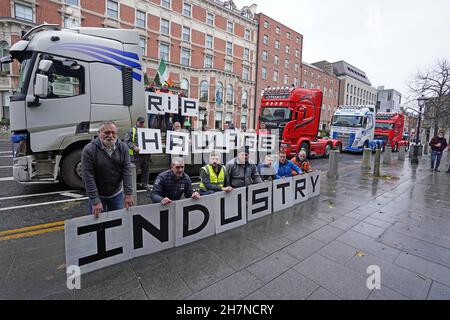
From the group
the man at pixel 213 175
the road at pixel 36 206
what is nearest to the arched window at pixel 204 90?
the road at pixel 36 206

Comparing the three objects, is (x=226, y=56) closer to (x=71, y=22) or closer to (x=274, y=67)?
(x=274, y=67)

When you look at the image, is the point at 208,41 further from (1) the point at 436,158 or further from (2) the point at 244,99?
(1) the point at 436,158

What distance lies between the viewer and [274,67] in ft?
133

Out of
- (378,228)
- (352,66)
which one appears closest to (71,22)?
(378,228)

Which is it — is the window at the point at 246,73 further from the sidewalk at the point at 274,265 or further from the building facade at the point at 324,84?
the sidewalk at the point at 274,265

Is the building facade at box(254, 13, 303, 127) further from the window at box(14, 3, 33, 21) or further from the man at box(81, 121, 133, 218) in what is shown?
the man at box(81, 121, 133, 218)

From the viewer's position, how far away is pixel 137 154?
231 inches

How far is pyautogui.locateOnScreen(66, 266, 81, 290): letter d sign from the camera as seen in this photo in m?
2.34

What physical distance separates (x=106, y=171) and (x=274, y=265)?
242cm

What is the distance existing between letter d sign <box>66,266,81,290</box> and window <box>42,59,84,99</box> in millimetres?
4143

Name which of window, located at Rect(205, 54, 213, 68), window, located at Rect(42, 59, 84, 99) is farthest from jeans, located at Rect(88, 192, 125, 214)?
window, located at Rect(205, 54, 213, 68)

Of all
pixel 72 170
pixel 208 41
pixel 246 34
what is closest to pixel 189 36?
pixel 208 41

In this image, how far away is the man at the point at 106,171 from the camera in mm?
2750

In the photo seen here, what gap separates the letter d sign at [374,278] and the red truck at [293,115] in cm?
829
